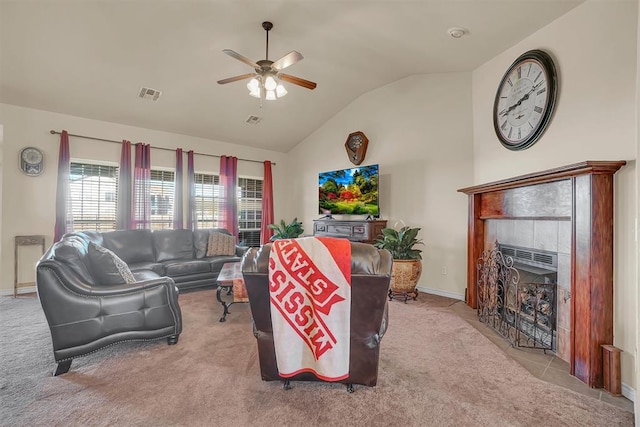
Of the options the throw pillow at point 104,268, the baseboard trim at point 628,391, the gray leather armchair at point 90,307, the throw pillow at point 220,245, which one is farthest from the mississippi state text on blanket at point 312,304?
the throw pillow at point 220,245

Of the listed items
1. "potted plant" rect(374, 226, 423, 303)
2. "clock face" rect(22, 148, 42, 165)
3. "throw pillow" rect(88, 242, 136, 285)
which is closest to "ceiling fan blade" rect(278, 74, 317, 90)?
"potted plant" rect(374, 226, 423, 303)

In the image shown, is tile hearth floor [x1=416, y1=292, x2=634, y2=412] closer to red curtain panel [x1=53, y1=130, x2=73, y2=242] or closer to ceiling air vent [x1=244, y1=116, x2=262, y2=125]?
ceiling air vent [x1=244, y1=116, x2=262, y2=125]

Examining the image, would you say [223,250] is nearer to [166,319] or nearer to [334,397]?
[166,319]

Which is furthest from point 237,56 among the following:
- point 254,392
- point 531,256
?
point 531,256

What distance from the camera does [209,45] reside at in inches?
145

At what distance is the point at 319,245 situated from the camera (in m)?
1.79

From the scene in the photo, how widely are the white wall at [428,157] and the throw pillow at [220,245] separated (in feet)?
9.06

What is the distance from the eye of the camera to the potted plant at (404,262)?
4062 mm

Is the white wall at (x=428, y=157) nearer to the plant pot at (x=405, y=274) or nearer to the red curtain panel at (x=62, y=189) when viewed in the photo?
the plant pot at (x=405, y=274)

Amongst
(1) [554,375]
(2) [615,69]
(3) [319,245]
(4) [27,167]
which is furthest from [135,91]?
(1) [554,375]

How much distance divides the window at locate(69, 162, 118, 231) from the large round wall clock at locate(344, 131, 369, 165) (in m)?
4.20

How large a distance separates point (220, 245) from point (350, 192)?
250cm

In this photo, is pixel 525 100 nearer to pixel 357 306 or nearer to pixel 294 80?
pixel 294 80

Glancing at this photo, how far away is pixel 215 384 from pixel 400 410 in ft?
4.08
